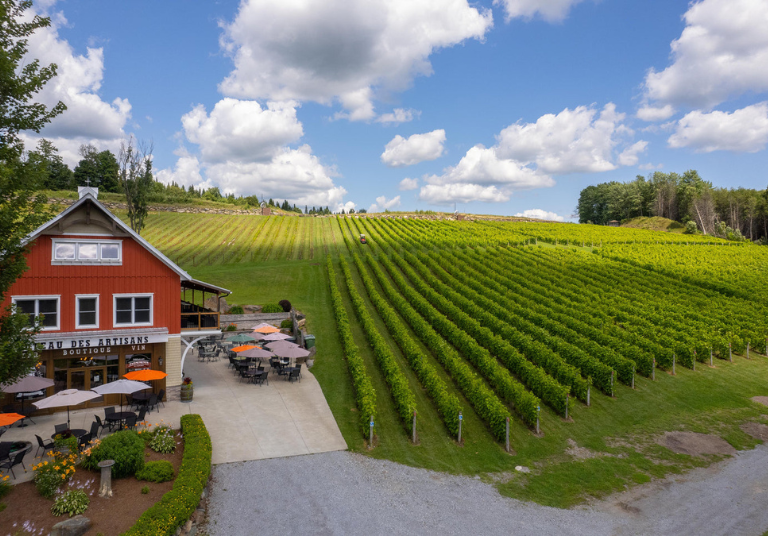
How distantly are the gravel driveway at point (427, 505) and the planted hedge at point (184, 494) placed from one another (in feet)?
2.63

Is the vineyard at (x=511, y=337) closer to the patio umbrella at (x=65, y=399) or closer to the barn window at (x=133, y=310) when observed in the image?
the barn window at (x=133, y=310)

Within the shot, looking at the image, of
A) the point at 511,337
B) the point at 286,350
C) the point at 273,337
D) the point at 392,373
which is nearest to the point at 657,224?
the point at 511,337

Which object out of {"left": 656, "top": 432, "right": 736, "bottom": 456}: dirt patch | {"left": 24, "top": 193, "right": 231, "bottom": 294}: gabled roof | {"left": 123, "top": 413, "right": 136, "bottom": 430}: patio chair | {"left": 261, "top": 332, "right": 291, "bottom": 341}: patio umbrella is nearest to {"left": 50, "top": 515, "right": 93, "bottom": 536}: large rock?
{"left": 123, "top": 413, "right": 136, "bottom": 430}: patio chair

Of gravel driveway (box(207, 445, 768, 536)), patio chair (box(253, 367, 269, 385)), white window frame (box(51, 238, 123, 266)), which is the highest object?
white window frame (box(51, 238, 123, 266))

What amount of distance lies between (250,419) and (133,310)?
8.32 metres

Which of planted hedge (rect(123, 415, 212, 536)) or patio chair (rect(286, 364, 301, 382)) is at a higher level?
planted hedge (rect(123, 415, 212, 536))

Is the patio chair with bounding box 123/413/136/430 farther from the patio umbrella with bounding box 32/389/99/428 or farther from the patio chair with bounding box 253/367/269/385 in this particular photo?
the patio chair with bounding box 253/367/269/385

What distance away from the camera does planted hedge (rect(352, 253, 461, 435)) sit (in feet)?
59.0

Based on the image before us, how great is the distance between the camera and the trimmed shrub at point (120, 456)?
1284cm

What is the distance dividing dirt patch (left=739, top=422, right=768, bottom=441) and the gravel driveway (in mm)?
4024

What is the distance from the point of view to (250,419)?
1852 cm

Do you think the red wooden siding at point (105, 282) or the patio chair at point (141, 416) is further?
the red wooden siding at point (105, 282)

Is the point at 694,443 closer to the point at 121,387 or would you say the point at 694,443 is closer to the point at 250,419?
the point at 250,419

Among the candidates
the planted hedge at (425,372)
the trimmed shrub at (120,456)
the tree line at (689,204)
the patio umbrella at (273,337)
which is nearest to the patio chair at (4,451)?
the trimmed shrub at (120,456)
